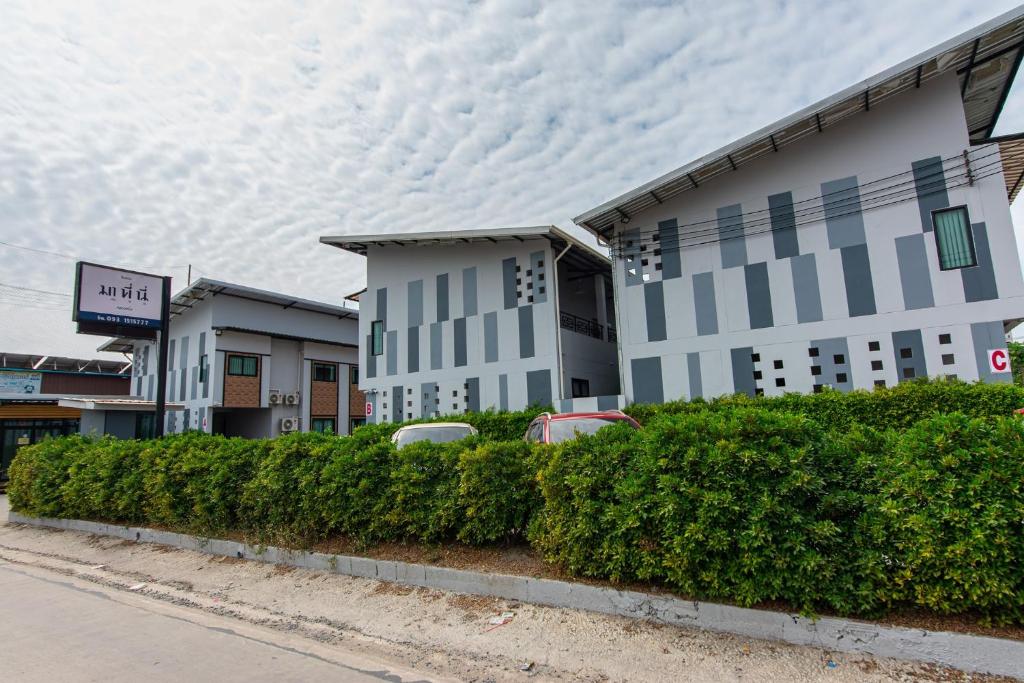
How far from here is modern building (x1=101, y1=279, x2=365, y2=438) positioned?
26.6m

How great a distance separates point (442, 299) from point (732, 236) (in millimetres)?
9605

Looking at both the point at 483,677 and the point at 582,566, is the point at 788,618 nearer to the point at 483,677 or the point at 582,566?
the point at 582,566

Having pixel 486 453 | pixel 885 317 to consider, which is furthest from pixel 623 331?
pixel 486 453

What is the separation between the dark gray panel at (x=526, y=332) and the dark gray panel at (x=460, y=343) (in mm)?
2217

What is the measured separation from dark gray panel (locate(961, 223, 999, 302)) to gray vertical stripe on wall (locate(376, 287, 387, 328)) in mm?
16836

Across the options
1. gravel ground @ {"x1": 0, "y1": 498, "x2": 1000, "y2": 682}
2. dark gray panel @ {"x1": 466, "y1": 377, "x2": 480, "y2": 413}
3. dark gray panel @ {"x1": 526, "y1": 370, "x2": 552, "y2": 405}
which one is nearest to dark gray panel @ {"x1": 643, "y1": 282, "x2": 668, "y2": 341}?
dark gray panel @ {"x1": 526, "y1": 370, "x2": 552, "y2": 405}

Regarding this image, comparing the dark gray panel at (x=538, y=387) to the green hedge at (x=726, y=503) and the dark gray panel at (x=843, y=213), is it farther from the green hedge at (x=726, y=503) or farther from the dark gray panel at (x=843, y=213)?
the green hedge at (x=726, y=503)

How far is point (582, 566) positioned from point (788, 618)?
5.89 feet

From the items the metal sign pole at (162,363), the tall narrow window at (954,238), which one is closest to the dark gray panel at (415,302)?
the metal sign pole at (162,363)

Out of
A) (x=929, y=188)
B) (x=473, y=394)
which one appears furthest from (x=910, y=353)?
(x=473, y=394)

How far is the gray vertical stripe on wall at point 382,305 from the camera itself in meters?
20.6

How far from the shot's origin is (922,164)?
12227 mm

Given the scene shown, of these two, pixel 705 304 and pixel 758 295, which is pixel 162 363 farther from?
pixel 758 295

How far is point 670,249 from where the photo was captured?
15.2 metres
